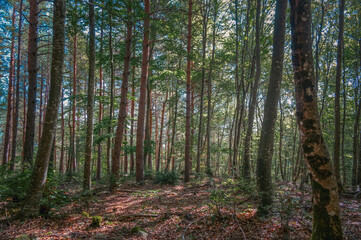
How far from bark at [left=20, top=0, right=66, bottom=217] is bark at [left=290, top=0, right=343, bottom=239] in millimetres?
5258

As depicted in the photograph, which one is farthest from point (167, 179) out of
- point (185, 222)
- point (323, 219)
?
point (323, 219)

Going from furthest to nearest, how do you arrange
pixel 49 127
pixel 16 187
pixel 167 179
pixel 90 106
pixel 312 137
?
pixel 167 179
pixel 90 106
pixel 16 187
pixel 49 127
pixel 312 137

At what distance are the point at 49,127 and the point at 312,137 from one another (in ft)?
18.4

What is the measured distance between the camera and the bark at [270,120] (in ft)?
15.8

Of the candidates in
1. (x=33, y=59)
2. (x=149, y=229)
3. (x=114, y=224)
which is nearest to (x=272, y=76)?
(x=149, y=229)

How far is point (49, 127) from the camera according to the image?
4816 mm

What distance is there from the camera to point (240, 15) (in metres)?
11.3

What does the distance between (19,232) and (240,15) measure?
515 inches

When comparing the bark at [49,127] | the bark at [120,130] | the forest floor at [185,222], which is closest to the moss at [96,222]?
the forest floor at [185,222]

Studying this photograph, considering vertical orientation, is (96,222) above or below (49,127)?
below

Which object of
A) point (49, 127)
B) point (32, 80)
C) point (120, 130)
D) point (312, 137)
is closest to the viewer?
point (312, 137)

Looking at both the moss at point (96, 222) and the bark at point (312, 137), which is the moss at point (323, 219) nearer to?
the bark at point (312, 137)

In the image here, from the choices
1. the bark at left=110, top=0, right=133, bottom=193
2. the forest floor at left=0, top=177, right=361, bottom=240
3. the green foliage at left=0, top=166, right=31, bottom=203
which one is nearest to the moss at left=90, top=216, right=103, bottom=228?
the forest floor at left=0, top=177, right=361, bottom=240

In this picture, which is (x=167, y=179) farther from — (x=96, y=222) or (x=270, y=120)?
(x=270, y=120)
